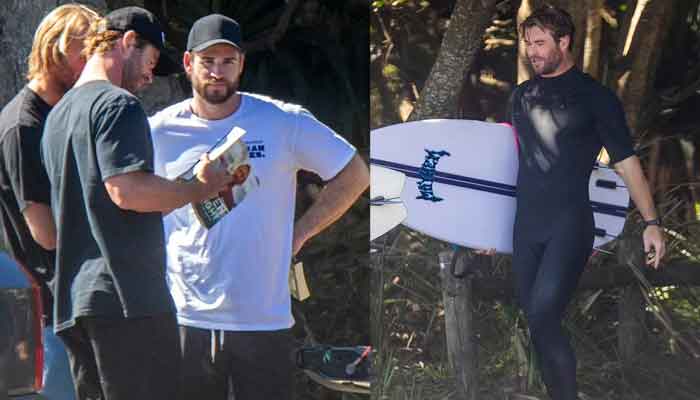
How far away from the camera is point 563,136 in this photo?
4.46m

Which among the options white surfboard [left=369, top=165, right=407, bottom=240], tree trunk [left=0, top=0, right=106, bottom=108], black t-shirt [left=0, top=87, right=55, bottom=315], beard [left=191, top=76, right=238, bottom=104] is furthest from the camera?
tree trunk [left=0, top=0, right=106, bottom=108]

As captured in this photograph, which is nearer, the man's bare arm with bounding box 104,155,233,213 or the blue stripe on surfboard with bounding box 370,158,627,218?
the man's bare arm with bounding box 104,155,233,213

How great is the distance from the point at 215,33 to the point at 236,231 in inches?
25.0

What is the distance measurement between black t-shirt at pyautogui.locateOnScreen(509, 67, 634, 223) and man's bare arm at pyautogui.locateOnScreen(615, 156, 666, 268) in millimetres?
39

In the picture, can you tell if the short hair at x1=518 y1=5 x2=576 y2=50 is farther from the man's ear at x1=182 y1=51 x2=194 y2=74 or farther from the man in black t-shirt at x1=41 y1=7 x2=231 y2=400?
the man in black t-shirt at x1=41 y1=7 x2=231 y2=400

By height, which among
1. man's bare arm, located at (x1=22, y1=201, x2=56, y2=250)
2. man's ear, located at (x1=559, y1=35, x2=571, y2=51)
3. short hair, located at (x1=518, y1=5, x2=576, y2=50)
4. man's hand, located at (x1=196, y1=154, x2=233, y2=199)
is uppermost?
short hair, located at (x1=518, y1=5, x2=576, y2=50)

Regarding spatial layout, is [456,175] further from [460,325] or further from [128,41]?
[128,41]

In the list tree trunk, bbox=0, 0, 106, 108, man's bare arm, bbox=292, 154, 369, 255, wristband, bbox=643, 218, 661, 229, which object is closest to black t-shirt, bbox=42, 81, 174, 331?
man's bare arm, bbox=292, 154, 369, 255

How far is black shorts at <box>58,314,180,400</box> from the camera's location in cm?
344

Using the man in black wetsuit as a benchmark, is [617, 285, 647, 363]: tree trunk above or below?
below

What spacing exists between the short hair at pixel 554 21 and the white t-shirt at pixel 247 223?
0.88 metres

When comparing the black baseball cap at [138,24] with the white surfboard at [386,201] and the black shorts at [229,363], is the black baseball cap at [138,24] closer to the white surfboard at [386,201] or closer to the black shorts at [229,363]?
the black shorts at [229,363]

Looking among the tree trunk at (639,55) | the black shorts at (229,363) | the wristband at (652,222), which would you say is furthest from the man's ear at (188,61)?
the wristband at (652,222)

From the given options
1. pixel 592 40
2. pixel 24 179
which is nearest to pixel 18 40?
pixel 24 179
